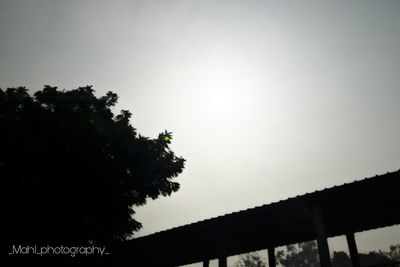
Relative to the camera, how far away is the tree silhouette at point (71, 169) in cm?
1080

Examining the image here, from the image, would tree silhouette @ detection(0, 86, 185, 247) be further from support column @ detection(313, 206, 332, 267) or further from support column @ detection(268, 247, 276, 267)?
support column @ detection(313, 206, 332, 267)

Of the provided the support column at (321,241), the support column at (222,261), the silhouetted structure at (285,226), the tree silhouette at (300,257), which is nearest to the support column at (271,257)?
the silhouetted structure at (285,226)

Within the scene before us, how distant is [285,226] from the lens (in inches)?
345

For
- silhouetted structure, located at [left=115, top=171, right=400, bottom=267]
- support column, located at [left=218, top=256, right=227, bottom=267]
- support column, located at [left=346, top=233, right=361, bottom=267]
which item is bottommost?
support column, located at [left=218, top=256, right=227, bottom=267]

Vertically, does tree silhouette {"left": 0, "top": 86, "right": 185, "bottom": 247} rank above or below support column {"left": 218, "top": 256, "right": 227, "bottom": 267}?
above

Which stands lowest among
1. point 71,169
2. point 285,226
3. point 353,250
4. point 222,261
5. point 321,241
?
point 222,261

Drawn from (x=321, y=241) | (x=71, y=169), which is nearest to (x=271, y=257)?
(x=321, y=241)

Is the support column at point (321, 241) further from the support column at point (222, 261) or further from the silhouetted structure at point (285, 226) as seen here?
the support column at point (222, 261)

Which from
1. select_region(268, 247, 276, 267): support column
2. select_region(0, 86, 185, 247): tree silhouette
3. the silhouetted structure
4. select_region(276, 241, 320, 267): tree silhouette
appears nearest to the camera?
the silhouetted structure

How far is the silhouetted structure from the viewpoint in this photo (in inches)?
261

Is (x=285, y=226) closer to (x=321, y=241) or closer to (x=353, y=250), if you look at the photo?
(x=353, y=250)

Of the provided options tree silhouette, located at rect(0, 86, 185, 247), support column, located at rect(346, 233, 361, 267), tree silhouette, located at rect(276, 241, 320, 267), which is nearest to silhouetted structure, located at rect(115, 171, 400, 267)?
support column, located at rect(346, 233, 361, 267)

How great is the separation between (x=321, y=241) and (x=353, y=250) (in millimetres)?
3168

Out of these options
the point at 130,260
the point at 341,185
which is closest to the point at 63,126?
the point at 130,260
